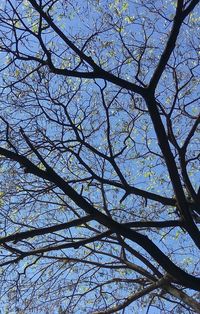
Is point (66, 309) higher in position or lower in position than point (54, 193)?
lower

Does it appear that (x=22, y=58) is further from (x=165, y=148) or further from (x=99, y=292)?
(x=99, y=292)

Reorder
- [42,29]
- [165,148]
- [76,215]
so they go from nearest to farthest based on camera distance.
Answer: [165,148]
[42,29]
[76,215]

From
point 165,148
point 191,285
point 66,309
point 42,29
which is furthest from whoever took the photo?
point 66,309

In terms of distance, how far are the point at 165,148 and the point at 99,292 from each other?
13.7ft

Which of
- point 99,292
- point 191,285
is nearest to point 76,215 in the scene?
point 99,292

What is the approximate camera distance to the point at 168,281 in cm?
777

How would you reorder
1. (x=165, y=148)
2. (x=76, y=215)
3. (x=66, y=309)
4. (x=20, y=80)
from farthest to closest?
(x=76, y=215), (x=66, y=309), (x=20, y=80), (x=165, y=148)

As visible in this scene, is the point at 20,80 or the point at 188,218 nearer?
the point at 188,218

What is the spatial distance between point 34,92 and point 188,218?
3.67m

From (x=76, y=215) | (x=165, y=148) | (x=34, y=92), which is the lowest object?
(x=165, y=148)

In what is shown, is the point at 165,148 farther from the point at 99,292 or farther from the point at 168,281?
the point at 99,292

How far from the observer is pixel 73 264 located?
31.0 feet

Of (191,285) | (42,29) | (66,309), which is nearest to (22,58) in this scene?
(42,29)

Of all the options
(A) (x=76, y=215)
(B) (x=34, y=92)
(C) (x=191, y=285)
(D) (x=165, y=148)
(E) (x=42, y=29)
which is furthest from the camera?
(A) (x=76, y=215)
